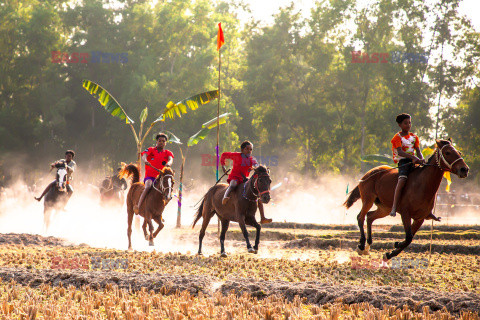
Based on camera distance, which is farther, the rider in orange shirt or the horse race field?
the rider in orange shirt

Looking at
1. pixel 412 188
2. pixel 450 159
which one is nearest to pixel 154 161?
pixel 412 188

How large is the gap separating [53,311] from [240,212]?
7449mm

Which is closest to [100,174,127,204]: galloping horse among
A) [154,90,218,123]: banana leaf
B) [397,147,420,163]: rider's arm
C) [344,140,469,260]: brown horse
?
[154,90,218,123]: banana leaf

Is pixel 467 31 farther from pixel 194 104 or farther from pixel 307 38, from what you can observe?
pixel 194 104

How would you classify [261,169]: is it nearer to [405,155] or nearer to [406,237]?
[405,155]

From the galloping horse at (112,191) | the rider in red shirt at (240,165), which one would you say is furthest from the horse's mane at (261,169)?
the galloping horse at (112,191)

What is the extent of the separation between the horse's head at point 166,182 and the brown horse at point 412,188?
17.3ft

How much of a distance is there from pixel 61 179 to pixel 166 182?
262 inches

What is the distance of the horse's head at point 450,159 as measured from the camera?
1103 cm

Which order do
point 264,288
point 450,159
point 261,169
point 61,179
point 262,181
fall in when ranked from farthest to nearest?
point 61,179, point 261,169, point 262,181, point 450,159, point 264,288

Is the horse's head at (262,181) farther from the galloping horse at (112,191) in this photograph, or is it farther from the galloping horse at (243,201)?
the galloping horse at (112,191)

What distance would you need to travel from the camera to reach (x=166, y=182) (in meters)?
16.4

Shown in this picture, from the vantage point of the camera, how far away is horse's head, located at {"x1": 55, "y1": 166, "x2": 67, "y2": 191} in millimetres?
21375

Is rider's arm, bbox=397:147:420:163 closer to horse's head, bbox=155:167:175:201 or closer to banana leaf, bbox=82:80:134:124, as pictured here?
horse's head, bbox=155:167:175:201
